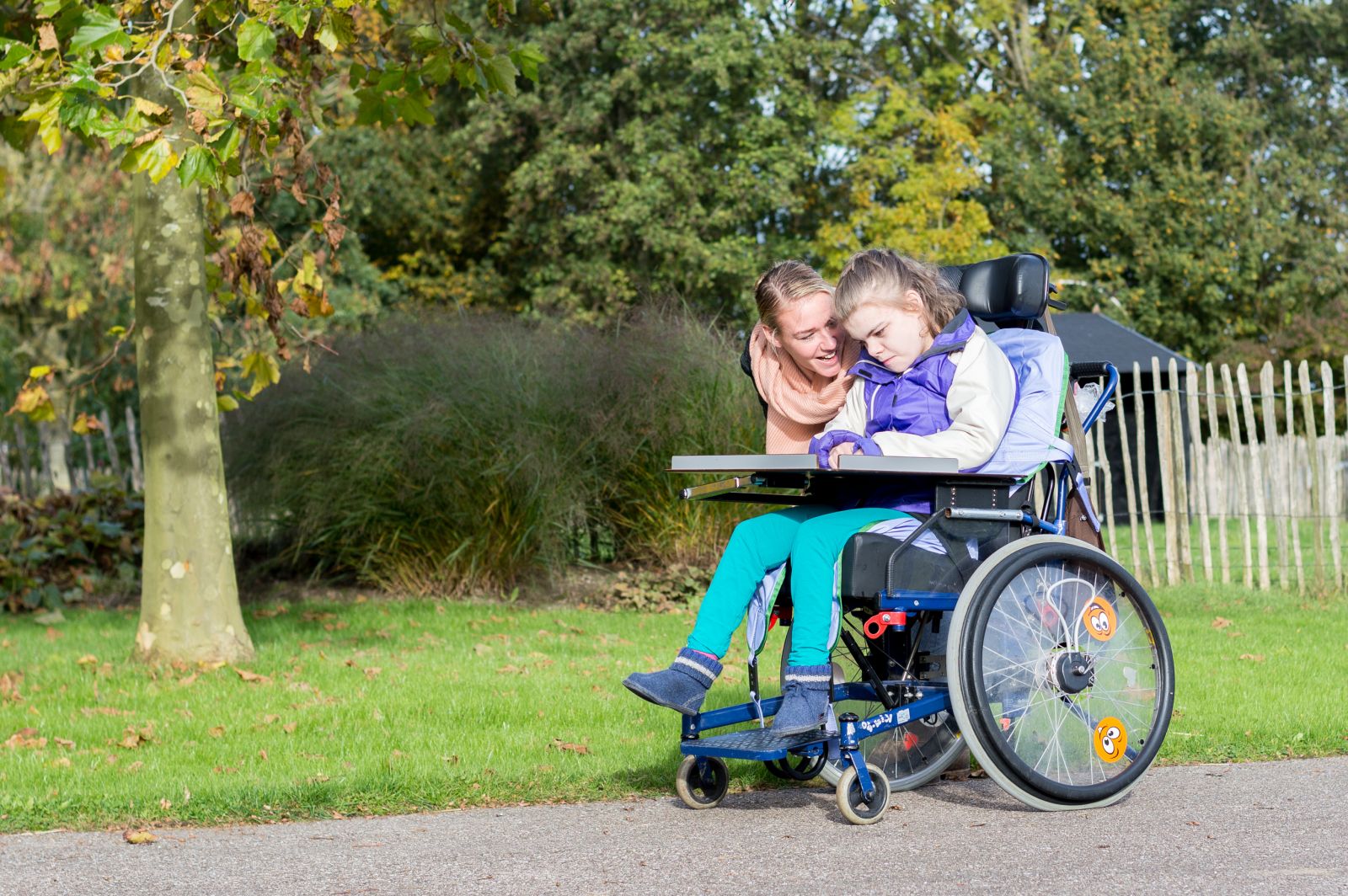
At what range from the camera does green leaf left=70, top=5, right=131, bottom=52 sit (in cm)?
517

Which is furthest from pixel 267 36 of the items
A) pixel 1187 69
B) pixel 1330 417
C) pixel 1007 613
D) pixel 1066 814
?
pixel 1187 69

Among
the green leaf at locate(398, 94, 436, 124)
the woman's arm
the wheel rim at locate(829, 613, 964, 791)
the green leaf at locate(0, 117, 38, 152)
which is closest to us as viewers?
the woman's arm

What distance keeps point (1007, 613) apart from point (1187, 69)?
1148 inches

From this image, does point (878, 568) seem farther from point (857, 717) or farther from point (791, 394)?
point (791, 394)

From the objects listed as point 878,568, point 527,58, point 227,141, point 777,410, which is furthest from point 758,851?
point 527,58

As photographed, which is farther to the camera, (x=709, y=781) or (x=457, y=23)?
(x=457, y=23)

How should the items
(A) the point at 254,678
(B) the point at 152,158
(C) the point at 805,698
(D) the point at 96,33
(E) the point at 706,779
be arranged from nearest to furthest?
1. (C) the point at 805,698
2. (E) the point at 706,779
3. (D) the point at 96,33
4. (B) the point at 152,158
5. (A) the point at 254,678

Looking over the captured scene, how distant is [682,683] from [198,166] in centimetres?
276

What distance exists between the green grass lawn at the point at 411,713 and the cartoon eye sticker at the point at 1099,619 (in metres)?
0.90

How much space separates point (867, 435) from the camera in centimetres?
441

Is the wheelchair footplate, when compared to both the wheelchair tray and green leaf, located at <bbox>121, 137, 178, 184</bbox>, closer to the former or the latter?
the wheelchair tray

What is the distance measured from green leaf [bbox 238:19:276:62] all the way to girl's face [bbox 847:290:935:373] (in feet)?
8.57

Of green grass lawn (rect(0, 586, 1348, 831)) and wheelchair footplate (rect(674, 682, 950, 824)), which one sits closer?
wheelchair footplate (rect(674, 682, 950, 824))

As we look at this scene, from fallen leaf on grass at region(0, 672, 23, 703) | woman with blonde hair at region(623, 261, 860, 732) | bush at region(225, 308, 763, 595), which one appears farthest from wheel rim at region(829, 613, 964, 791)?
bush at region(225, 308, 763, 595)
